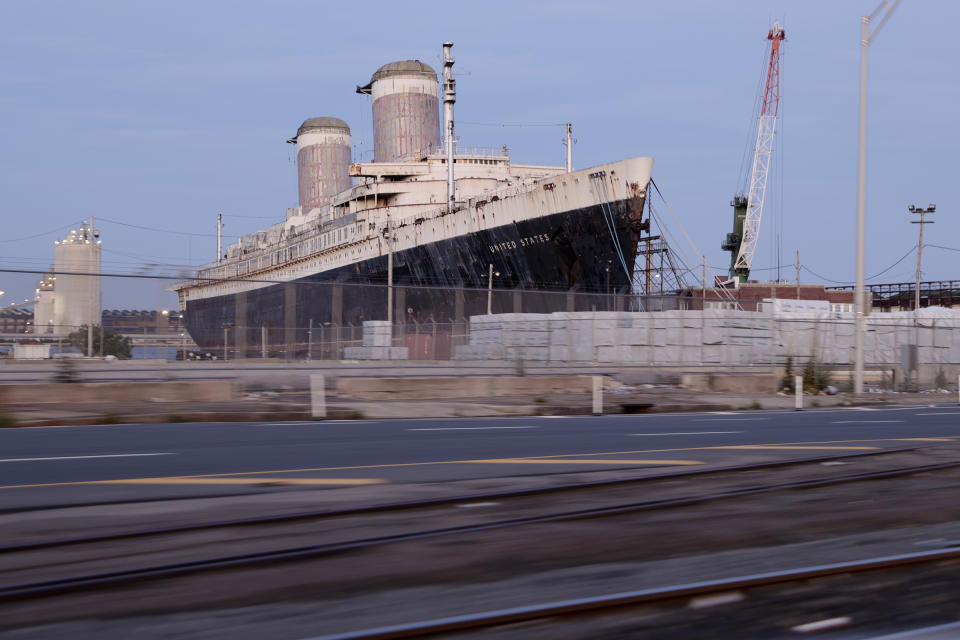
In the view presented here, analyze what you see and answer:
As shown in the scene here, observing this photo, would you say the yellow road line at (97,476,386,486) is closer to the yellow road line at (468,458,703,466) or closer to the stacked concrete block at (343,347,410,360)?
the yellow road line at (468,458,703,466)

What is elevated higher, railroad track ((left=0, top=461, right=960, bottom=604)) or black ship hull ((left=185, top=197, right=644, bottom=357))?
black ship hull ((left=185, top=197, right=644, bottom=357))

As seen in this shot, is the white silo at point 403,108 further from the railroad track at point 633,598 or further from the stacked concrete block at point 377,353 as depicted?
the railroad track at point 633,598

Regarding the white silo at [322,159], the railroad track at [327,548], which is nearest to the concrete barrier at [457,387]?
the railroad track at [327,548]

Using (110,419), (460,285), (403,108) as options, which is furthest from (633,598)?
(403,108)

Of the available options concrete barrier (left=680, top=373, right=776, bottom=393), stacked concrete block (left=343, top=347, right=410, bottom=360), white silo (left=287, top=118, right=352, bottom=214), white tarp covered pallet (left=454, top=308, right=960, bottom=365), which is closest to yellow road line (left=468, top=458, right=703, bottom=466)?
stacked concrete block (left=343, top=347, right=410, bottom=360)

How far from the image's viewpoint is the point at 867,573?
5.02m

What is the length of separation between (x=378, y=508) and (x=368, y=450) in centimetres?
402

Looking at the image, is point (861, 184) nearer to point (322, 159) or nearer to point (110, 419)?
point (110, 419)

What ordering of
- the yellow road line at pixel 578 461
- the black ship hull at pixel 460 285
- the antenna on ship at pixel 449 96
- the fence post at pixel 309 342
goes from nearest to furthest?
the yellow road line at pixel 578 461 → the fence post at pixel 309 342 → the black ship hull at pixel 460 285 → the antenna on ship at pixel 449 96

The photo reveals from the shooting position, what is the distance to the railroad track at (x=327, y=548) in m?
4.45

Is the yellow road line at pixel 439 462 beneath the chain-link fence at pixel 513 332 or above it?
beneath

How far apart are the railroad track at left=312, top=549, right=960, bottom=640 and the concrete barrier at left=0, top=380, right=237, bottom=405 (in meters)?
14.2

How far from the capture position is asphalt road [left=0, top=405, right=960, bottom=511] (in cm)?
793

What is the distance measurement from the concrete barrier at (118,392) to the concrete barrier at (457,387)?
2717 millimetres
